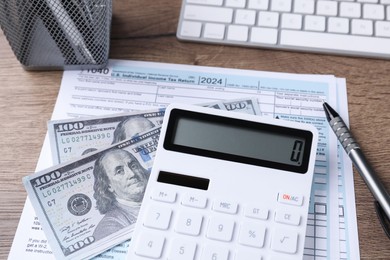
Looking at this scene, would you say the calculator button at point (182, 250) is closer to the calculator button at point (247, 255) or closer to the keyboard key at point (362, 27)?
the calculator button at point (247, 255)

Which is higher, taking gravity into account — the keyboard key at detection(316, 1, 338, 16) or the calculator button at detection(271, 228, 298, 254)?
the keyboard key at detection(316, 1, 338, 16)

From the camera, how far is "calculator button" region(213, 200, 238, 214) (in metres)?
0.47

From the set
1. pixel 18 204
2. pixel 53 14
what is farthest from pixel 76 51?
pixel 18 204

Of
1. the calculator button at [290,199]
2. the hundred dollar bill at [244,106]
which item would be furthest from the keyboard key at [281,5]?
the calculator button at [290,199]

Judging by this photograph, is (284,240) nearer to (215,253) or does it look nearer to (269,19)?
(215,253)

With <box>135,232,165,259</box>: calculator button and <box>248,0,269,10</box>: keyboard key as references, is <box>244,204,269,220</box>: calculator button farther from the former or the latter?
<box>248,0,269,10</box>: keyboard key

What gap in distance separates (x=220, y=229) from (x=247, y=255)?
32 mm

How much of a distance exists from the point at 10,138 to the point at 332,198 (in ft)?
1.08

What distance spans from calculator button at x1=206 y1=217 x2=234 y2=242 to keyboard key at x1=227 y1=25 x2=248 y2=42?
0.22 metres

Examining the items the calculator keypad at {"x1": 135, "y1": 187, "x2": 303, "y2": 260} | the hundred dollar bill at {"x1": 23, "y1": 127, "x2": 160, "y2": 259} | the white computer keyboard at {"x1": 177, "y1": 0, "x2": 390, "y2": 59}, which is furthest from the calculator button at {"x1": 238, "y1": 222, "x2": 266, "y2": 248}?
the white computer keyboard at {"x1": 177, "y1": 0, "x2": 390, "y2": 59}

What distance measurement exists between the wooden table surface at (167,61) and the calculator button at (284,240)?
0.23ft

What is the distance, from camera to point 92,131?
1.76ft

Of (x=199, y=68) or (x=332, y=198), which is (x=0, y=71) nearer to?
(x=199, y=68)

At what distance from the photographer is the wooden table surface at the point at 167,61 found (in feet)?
1.65
